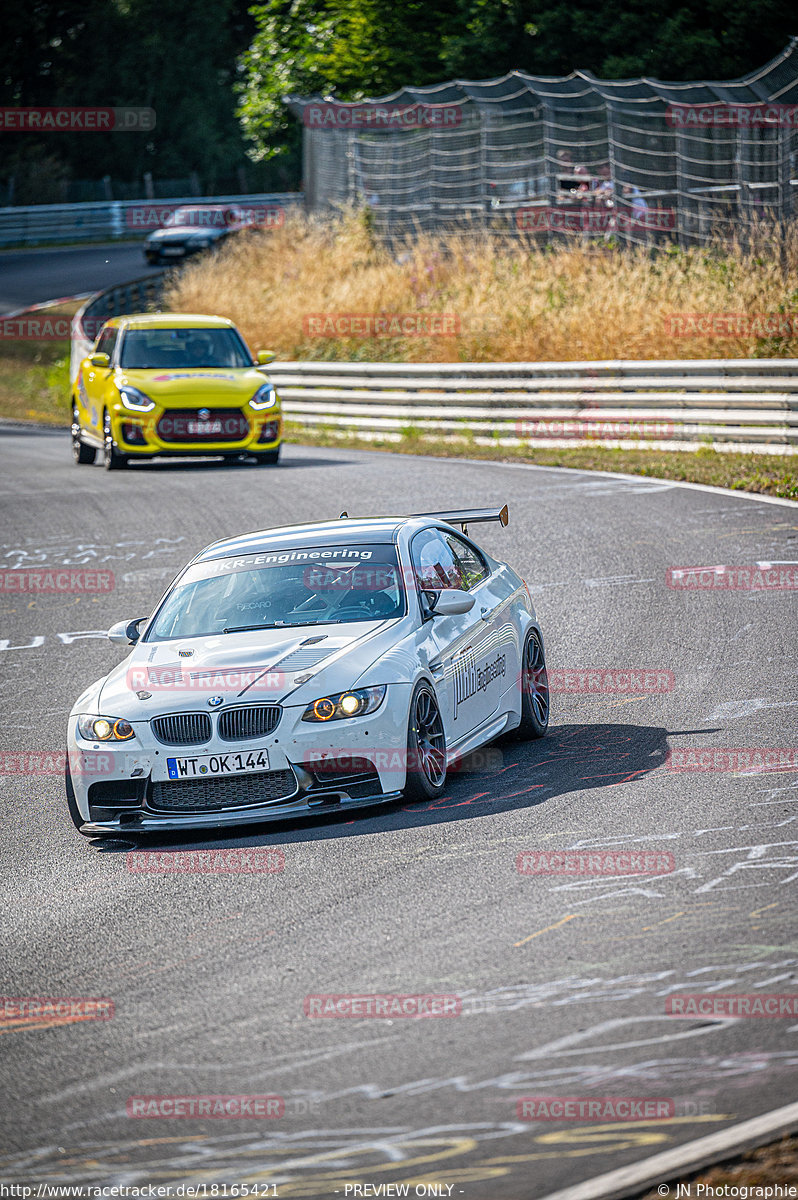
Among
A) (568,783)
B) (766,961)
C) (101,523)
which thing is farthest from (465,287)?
(766,961)

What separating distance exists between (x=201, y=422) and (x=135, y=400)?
38.0 inches

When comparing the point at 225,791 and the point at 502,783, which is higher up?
the point at 225,791

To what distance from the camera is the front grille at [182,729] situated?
7.77 meters

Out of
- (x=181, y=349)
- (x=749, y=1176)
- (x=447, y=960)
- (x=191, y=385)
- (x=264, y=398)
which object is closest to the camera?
(x=749, y=1176)

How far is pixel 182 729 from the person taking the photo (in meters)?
7.82

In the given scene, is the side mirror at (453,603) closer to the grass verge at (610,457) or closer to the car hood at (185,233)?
the grass verge at (610,457)

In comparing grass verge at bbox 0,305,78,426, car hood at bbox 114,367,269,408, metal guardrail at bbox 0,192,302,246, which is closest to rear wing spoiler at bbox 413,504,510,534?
car hood at bbox 114,367,269,408

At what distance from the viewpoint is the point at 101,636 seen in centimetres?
1297

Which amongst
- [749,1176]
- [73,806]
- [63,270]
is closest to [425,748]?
[73,806]

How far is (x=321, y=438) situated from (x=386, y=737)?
20.0 m

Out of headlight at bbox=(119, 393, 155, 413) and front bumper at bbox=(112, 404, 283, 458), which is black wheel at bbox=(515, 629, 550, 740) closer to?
front bumper at bbox=(112, 404, 283, 458)

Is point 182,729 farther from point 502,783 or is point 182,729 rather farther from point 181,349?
point 181,349

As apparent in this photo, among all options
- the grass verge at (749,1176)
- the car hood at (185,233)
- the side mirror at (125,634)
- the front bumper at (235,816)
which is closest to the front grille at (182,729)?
the front bumper at (235,816)

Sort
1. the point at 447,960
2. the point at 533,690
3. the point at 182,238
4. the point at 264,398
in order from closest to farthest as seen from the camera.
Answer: the point at 447,960 → the point at 533,690 → the point at 264,398 → the point at 182,238
